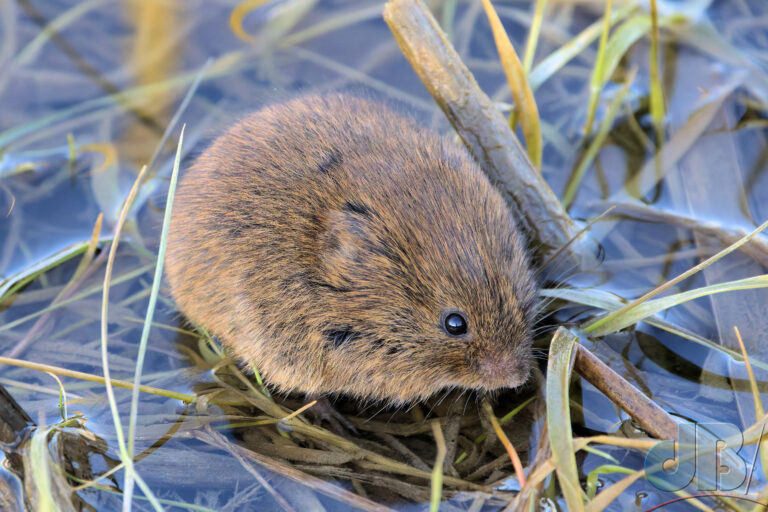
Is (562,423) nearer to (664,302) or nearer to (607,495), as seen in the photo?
(607,495)

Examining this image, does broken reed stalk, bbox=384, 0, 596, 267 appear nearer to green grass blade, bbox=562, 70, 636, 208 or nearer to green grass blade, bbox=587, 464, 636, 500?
green grass blade, bbox=562, 70, 636, 208

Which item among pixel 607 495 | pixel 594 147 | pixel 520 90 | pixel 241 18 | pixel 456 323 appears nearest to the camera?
pixel 607 495

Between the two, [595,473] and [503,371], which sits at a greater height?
[503,371]

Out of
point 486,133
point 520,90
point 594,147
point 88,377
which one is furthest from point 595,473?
point 594,147

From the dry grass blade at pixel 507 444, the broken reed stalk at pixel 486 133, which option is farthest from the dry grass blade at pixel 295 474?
the broken reed stalk at pixel 486 133

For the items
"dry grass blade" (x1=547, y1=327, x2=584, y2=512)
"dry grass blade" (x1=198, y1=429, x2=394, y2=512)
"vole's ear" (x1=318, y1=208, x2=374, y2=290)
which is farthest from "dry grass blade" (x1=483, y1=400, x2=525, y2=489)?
"vole's ear" (x1=318, y1=208, x2=374, y2=290)

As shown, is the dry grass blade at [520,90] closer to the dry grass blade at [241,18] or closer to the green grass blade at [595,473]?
the green grass blade at [595,473]
